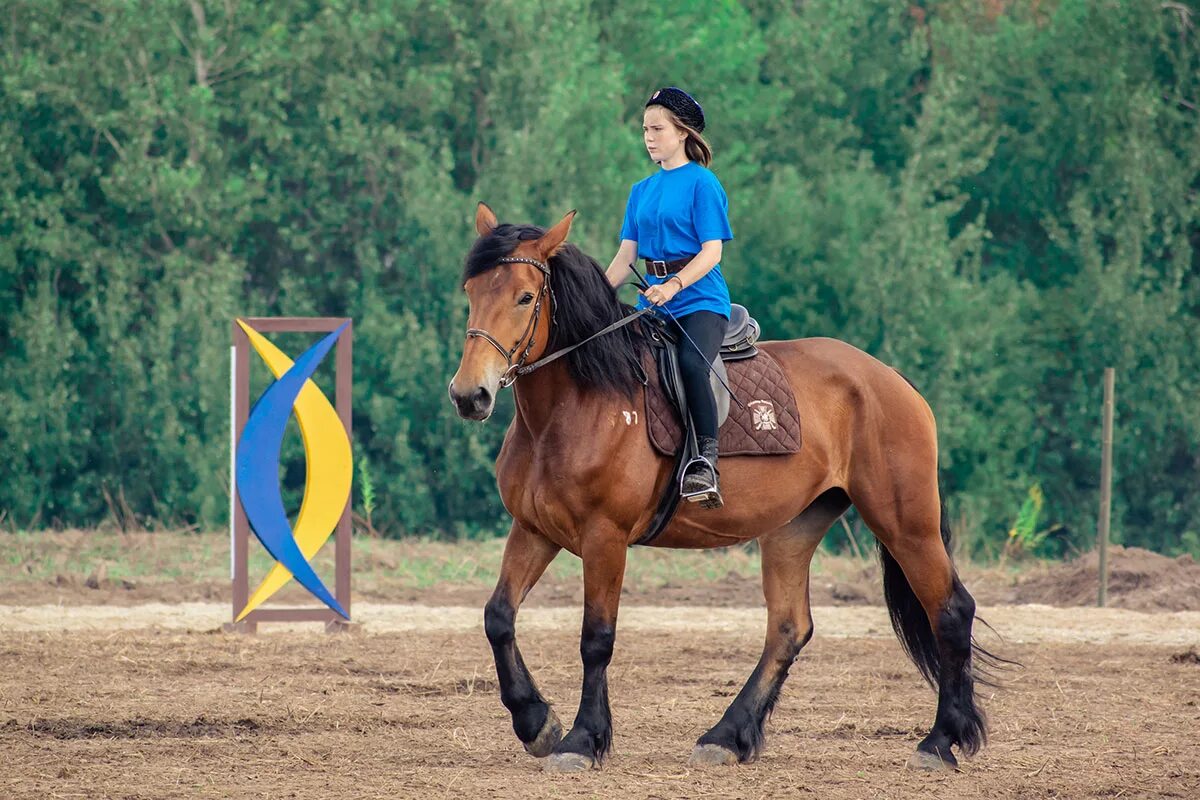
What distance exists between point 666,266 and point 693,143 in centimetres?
59

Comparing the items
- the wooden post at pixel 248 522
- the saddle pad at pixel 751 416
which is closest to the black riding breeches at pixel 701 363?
the saddle pad at pixel 751 416

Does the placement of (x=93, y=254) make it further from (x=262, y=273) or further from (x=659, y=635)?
(x=659, y=635)

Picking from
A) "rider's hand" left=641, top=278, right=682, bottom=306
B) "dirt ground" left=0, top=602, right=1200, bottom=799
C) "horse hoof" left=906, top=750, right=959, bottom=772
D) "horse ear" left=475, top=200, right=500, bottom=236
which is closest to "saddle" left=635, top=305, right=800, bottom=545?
"rider's hand" left=641, top=278, right=682, bottom=306

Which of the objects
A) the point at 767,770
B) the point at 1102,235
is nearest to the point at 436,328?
the point at 1102,235

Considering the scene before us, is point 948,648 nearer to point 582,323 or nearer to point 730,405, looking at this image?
point 730,405

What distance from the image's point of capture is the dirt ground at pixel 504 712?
650 cm

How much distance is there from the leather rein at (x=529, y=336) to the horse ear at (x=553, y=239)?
52 mm

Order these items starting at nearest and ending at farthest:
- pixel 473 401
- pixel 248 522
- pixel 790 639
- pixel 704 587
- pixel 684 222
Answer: pixel 473 401 < pixel 684 222 < pixel 790 639 < pixel 248 522 < pixel 704 587

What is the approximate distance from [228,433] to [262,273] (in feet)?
14.7

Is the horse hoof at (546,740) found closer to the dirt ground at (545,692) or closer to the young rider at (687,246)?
the dirt ground at (545,692)

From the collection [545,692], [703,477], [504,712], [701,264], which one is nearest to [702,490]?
[703,477]

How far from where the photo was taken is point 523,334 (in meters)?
6.59

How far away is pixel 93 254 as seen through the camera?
21375 millimetres

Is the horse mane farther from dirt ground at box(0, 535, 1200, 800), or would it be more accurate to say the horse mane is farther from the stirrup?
dirt ground at box(0, 535, 1200, 800)
